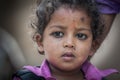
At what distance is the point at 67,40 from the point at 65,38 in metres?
0.02

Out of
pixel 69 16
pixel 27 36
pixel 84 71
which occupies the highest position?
pixel 69 16

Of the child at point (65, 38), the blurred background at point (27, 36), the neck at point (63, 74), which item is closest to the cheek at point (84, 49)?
the child at point (65, 38)

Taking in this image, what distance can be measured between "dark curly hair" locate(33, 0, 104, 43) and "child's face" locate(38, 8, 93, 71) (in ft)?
0.07

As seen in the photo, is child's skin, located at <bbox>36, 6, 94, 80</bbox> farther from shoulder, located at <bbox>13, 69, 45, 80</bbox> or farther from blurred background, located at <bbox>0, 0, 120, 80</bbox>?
blurred background, located at <bbox>0, 0, 120, 80</bbox>

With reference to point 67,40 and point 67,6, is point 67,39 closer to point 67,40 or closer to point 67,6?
point 67,40

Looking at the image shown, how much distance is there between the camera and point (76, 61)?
184 centimetres

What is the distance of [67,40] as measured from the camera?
5.92ft

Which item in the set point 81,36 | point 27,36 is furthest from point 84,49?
point 27,36

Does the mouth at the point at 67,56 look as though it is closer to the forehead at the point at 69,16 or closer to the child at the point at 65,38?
the child at the point at 65,38

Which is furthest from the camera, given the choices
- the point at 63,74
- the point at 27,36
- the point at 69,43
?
the point at 27,36

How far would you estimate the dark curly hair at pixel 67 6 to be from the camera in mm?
1883

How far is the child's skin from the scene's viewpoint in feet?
5.95

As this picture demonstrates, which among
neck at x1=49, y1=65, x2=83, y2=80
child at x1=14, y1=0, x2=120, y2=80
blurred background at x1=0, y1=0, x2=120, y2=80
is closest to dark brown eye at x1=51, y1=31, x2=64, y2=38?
child at x1=14, y1=0, x2=120, y2=80

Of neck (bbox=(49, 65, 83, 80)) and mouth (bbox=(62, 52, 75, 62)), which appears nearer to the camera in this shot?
mouth (bbox=(62, 52, 75, 62))
